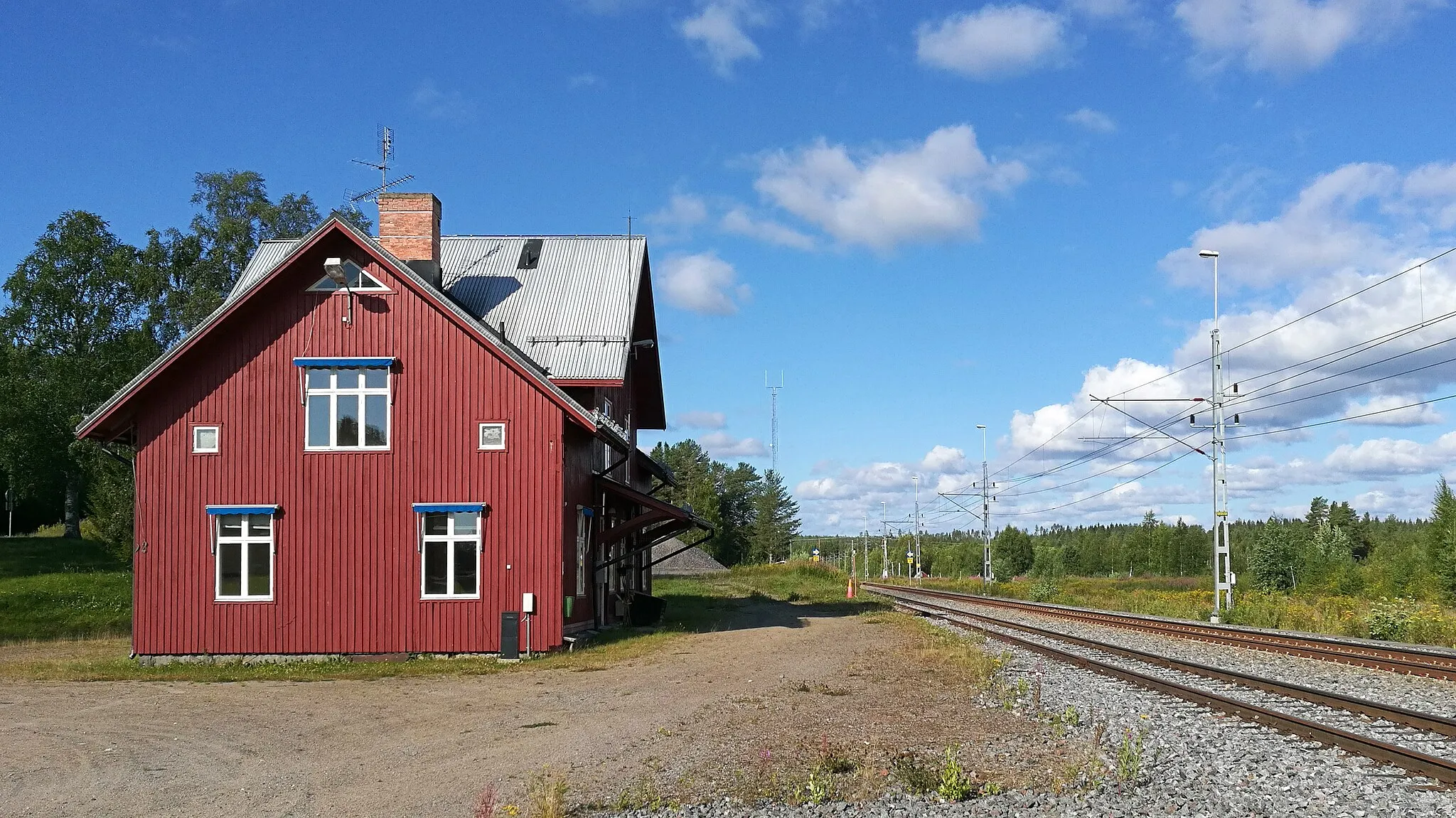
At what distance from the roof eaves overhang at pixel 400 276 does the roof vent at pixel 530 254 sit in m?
6.77

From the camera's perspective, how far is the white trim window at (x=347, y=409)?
2091cm

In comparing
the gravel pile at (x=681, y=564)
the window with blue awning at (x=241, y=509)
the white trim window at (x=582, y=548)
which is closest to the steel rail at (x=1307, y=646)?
the white trim window at (x=582, y=548)

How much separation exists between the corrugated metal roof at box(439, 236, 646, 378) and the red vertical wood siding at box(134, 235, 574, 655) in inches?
146

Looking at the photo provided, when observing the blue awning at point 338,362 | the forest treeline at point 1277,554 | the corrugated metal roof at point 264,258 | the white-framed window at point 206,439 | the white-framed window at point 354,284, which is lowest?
the forest treeline at point 1277,554

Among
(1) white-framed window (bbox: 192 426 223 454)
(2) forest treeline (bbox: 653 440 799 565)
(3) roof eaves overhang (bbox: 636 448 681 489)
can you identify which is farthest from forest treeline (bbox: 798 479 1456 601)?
(1) white-framed window (bbox: 192 426 223 454)

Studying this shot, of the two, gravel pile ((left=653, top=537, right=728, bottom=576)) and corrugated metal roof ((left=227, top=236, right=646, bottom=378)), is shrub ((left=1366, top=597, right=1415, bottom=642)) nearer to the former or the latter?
corrugated metal roof ((left=227, top=236, right=646, bottom=378))

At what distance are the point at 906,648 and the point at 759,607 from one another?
1479cm

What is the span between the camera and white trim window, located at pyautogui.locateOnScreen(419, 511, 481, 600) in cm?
2062

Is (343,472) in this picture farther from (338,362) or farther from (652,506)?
(652,506)

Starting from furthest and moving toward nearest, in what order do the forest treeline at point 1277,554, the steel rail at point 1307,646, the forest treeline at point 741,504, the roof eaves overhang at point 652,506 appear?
the forest treeline at point 741,504
the forest treeline at point 1277,554
the roof eaves overhang at point 652,506
the steel rail at point 1307,646

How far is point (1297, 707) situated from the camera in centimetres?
1321

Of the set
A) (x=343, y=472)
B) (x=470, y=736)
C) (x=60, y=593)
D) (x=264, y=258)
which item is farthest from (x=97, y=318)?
(x=470, y=736)

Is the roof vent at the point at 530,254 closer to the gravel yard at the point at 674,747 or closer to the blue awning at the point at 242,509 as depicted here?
the blue awning at the point at 242,509

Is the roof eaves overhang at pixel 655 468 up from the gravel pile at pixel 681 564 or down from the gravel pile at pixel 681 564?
up
